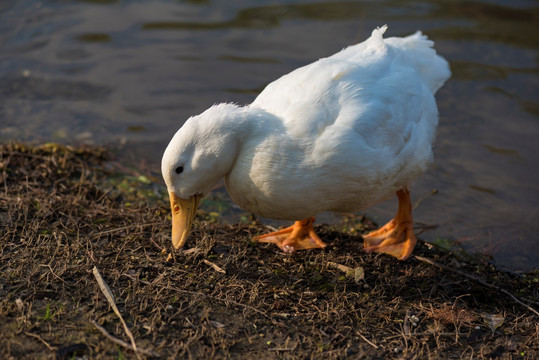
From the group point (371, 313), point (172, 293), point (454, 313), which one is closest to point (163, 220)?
point (172, 293)

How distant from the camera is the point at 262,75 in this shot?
8.31 meters

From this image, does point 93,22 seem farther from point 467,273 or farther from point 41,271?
point 467,273

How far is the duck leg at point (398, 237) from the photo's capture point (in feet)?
16.6

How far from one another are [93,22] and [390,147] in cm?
645

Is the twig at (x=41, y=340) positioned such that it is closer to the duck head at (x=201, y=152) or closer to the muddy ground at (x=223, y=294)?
the muddy ground at (x=223, y=294)

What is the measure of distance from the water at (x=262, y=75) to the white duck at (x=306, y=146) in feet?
5.97

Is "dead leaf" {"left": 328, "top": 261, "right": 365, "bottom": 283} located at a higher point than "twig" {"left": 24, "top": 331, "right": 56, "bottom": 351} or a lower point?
lower

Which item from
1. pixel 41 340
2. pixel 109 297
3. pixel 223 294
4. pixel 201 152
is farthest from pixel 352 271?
pixel 41 340

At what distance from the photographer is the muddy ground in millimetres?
3521

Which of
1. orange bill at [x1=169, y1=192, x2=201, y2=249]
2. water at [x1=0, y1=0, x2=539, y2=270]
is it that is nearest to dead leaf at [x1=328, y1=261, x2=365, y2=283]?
Result: orange bill at [x1=169, y1=192, x2=201, y2=249]

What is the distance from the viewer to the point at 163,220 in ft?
16.4

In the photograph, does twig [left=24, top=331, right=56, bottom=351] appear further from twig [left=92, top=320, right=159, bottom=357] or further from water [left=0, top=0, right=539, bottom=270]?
water [left=0, top=0, right=539, bottom=270]

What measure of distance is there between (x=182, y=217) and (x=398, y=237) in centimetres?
203

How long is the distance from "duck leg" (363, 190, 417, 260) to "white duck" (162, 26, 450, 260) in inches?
21.1
